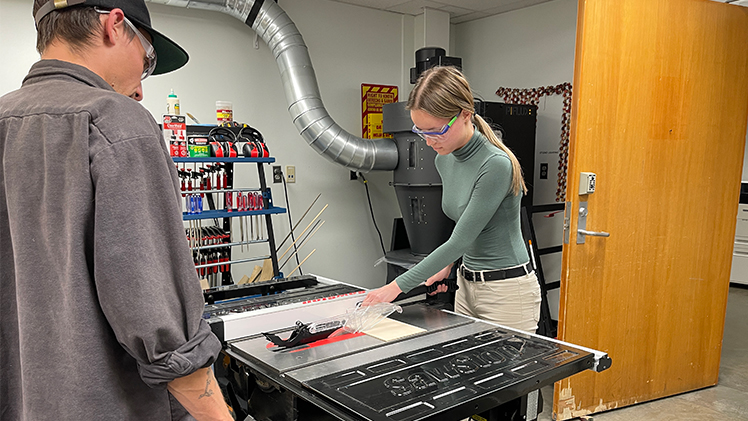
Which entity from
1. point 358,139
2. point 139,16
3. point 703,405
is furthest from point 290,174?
point 139,16

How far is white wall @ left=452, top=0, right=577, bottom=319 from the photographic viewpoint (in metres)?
3.69

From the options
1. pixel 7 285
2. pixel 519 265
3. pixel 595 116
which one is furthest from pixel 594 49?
pixel 7 285

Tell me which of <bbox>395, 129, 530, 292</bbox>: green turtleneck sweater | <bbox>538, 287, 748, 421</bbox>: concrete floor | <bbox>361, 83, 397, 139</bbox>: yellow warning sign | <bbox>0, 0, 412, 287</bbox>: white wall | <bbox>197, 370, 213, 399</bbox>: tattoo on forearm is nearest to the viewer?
<bbox>197, 370, 213, 399</bbox>: tattoo on forearm

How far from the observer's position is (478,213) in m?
1.49

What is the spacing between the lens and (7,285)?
0.80 m

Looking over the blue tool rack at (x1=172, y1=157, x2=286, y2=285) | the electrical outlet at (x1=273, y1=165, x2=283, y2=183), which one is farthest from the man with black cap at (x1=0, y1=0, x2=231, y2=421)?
the electrical outlet at (x1=273, y1=165, x2=283, y2=183)

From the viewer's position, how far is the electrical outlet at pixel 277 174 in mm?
3646

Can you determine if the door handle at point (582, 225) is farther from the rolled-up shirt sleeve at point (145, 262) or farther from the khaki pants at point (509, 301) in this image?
the rolled-up shirt sleeve at point (145, 262)

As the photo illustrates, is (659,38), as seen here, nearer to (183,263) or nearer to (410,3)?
(410,3)

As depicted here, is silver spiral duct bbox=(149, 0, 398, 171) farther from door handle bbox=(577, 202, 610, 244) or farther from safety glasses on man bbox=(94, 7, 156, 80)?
safety glasses on man bbox=(94, 7, 156, 80)

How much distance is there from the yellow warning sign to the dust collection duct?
528 millimetres

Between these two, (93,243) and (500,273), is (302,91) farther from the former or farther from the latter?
(93,243)

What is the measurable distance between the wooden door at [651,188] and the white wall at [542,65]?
3.86 ft

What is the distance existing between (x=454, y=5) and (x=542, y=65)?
0.78 meters
